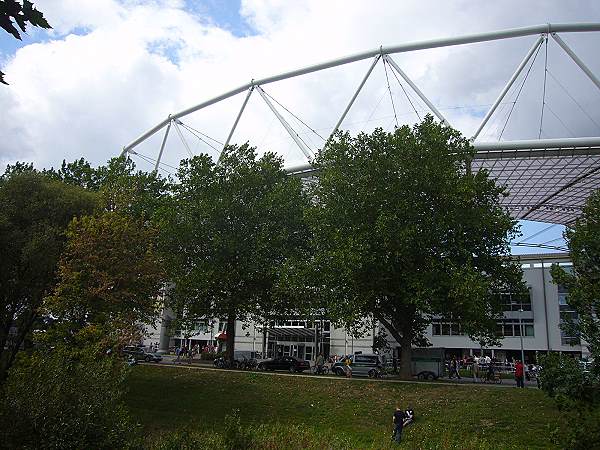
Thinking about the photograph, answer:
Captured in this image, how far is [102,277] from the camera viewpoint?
20844 millimetres

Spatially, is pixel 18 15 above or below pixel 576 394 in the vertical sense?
above

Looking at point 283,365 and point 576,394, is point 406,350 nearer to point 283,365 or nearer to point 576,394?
point 283,365

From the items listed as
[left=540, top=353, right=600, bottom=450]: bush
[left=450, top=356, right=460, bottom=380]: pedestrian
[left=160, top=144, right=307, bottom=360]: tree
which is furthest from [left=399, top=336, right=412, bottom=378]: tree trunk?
[left=540, top=353, right=600, bottom=450]: bush

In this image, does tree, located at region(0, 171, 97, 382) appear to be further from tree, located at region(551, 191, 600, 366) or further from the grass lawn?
tree, located at region(551, 191, 600, 366)

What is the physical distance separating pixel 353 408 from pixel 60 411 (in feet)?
49.4

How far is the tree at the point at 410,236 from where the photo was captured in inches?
1064

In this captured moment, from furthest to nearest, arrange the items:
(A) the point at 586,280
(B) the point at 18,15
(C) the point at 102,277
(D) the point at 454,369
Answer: (D) the point at 454,369
(C) the point at 102,277
(A) the point at 586,280
(B) the point at 18,15

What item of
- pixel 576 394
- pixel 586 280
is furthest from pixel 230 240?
pixel 576 394

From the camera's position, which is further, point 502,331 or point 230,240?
point 502,331

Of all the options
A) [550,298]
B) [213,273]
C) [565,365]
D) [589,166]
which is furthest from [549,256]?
[565,365]

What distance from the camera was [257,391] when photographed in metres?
27.2

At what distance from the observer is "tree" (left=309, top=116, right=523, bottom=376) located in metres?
27.0

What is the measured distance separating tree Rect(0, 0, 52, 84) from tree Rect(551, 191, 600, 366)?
49.1 ft

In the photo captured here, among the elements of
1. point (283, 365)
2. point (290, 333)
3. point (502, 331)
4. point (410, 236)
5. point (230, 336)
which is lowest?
point (283, 365)
